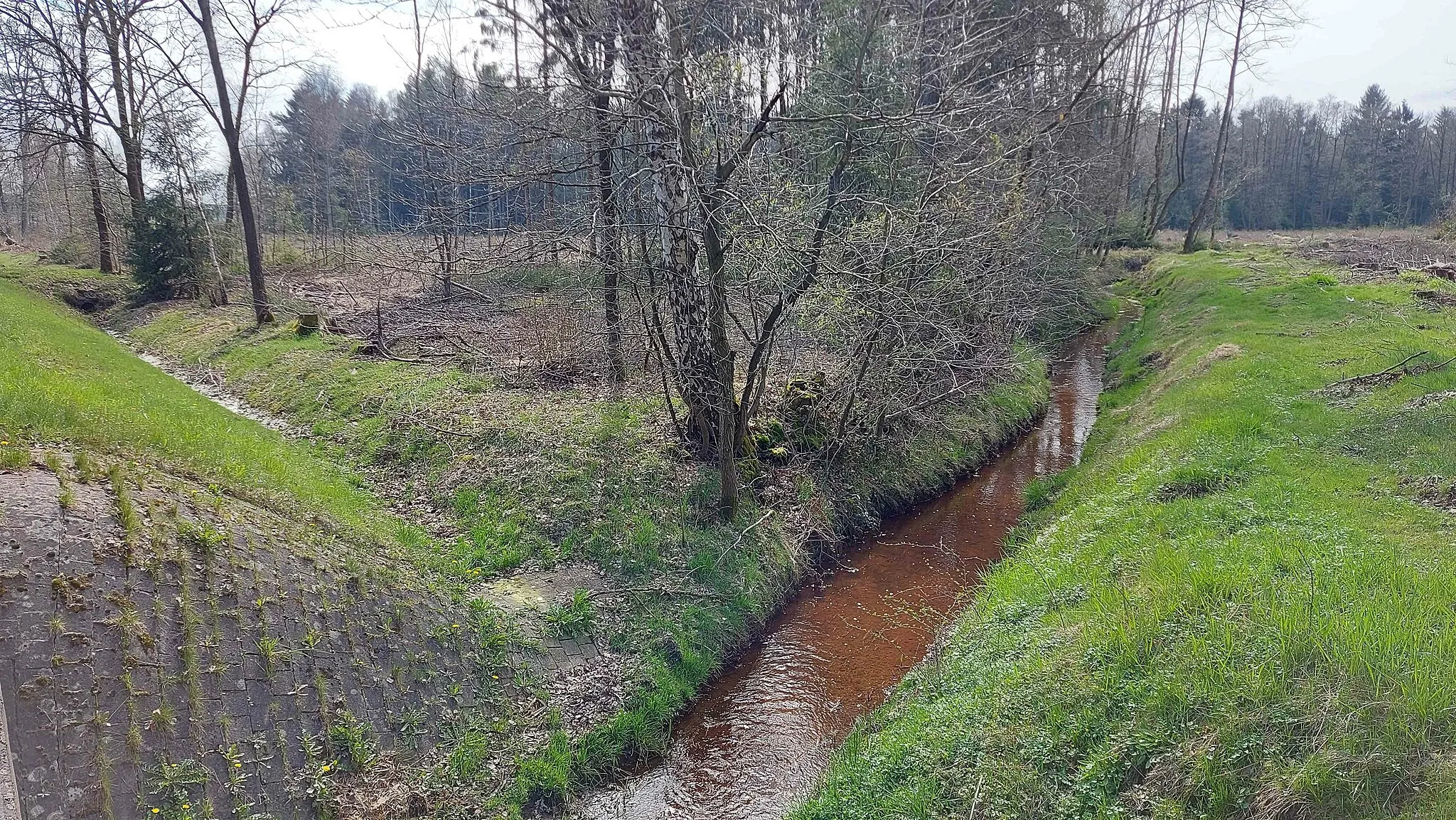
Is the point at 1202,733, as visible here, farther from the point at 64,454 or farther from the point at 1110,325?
the point at 1110,325

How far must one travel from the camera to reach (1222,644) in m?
4.46

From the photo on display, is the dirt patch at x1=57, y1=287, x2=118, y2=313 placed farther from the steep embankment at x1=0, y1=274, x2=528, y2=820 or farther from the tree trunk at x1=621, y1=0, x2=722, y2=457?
the tree trunk at x1=621, y1=0, x2=722, y2=457

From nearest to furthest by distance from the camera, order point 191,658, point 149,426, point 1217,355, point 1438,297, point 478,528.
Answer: point 191,658, point 149,426, point 478,528, point 1217,355, point 1438,297

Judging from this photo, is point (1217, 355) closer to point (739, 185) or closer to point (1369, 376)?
point (1369, 376)

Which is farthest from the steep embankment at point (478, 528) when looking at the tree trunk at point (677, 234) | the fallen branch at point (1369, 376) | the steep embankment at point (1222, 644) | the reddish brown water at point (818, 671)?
the fallen branch at point (1369, 376)

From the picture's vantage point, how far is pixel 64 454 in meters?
5.99

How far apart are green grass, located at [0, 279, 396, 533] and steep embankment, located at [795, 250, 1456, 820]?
6.47m

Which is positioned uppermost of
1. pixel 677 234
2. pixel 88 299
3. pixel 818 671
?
pixel 677 234

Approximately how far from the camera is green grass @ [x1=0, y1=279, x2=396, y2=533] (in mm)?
6582

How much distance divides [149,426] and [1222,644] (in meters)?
9.64

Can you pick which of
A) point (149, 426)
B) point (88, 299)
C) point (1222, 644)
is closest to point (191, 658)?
point (149, 426)

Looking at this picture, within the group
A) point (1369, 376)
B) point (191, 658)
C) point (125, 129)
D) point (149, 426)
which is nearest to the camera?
point (191, 658)

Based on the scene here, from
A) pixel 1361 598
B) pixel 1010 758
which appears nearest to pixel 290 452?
pixel 1010 758

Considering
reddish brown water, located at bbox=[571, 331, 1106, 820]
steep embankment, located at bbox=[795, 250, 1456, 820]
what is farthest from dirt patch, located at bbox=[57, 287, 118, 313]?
steep embankment, located at bbox=[795, 250, 1456, 820]
